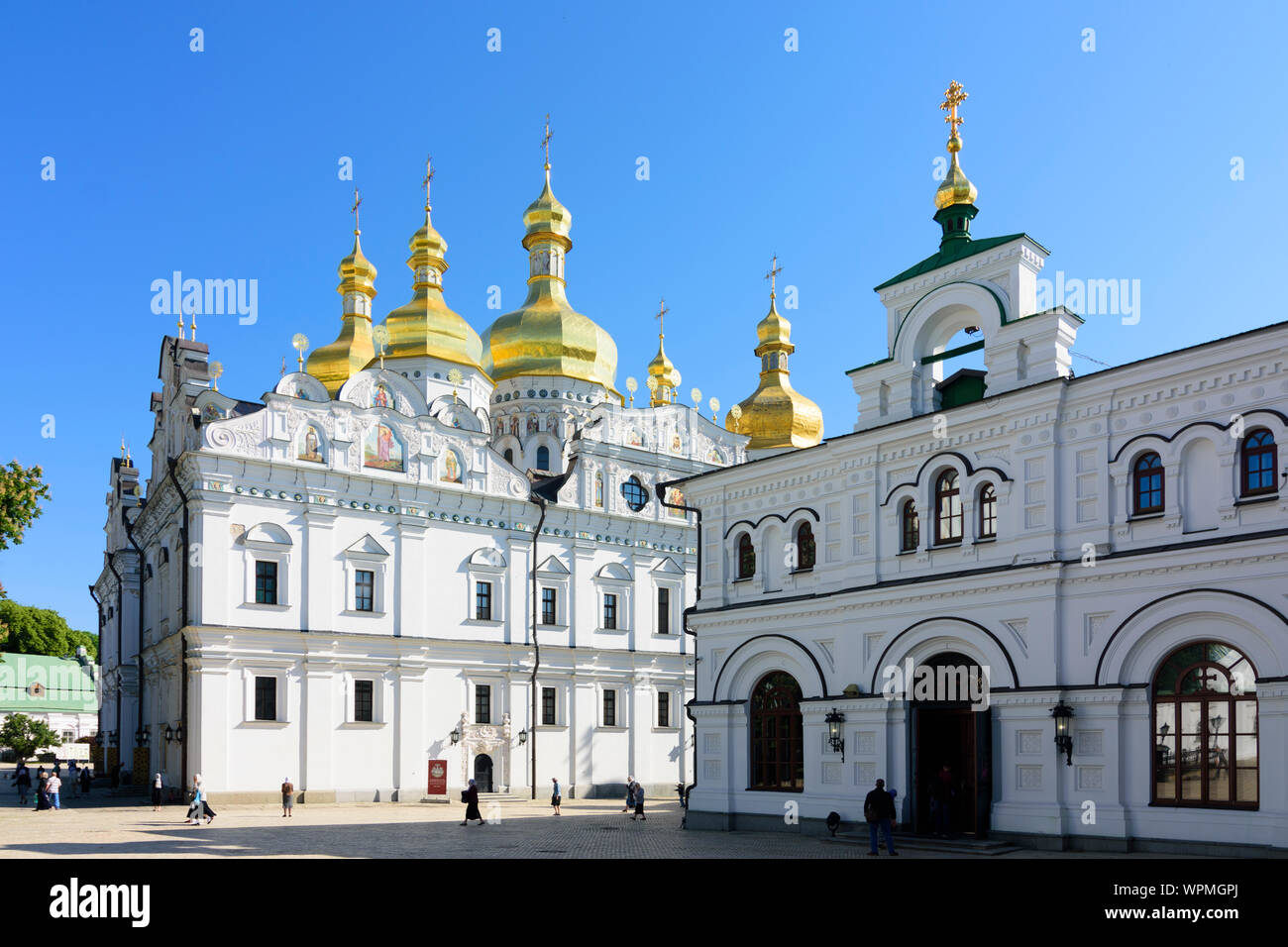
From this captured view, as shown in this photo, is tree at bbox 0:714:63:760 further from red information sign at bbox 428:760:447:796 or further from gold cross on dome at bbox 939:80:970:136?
gold cross on dome at bbox 939:80:970:136

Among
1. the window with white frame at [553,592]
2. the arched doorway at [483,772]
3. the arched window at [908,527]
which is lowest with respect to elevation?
the arched doorway at [483,772]

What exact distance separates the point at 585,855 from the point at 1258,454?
42.0 feet

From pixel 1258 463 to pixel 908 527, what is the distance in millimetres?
6771

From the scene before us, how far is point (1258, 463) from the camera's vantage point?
61.3ft

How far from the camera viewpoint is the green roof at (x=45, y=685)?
81000 millimetres

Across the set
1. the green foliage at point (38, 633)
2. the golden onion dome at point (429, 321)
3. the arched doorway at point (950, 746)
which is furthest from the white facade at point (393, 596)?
the green foliage at point (38, 633)

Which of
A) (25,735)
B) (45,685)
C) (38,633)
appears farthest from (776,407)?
(38,633)

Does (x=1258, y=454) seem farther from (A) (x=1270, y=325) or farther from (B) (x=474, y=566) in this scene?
(B) (x=474, y=566)

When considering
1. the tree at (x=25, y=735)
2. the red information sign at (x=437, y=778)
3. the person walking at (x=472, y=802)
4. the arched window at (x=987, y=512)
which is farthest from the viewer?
the tree at (x=25, y=735)

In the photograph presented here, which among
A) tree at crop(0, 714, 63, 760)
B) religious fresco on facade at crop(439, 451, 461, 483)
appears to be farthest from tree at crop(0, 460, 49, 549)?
tree at crop(0, 714, 63, 760)

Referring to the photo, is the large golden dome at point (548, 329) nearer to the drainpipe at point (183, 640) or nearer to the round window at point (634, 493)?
the round window at point (634, 493)

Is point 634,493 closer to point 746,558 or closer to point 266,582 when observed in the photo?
point 266,582

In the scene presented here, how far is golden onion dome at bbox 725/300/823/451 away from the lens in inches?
2140

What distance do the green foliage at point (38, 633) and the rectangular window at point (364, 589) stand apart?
57663 mm
